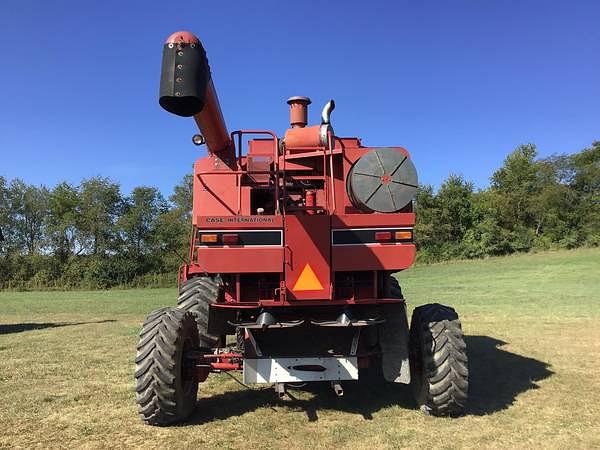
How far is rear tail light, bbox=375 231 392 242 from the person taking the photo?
5.05 metres

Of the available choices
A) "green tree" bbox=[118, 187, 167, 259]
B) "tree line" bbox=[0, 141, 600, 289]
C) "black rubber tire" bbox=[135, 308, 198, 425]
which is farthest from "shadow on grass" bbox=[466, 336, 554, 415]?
"green tree" bbox=[118, 187, 167, 259]

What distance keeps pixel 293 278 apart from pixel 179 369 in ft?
4.58

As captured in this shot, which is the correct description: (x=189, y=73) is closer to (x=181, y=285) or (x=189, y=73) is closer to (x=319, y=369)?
(x=319, y=369)

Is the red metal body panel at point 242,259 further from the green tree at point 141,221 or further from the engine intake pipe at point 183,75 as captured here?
the green tree at point 141,221

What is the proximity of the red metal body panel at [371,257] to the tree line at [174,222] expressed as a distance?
41987 mm

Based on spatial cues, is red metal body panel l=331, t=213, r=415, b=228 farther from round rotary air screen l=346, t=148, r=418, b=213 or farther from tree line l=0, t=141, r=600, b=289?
tree line l=0, t=141, r=600, b=289

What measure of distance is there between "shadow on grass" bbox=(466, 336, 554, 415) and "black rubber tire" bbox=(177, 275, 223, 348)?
312 centimetres

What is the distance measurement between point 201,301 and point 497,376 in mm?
4074

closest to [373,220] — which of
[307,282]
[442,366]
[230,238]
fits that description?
[307,282]

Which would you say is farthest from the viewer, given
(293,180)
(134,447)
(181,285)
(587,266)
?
(587,266)

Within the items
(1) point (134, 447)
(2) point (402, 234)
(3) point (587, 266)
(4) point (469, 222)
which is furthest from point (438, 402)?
(4) point (469, 222)

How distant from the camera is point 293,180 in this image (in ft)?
20.6

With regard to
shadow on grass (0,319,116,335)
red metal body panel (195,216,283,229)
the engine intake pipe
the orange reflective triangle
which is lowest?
shadow on grass (0,319,116,335)

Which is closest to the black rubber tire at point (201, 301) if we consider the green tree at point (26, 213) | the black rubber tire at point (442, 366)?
the black rubber tire at point (442, 366)
